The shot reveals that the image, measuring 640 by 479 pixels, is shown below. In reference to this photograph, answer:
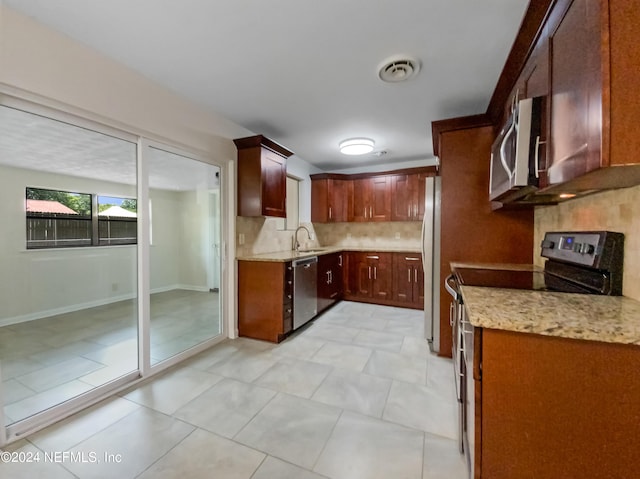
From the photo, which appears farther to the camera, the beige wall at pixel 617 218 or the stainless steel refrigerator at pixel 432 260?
the stainless steel refrigerator at pixel 432 260

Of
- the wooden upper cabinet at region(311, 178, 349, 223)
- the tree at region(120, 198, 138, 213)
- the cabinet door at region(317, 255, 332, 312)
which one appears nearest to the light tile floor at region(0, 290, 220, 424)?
the tree at region(120, 198, 138, 213)

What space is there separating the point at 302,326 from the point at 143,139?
263 centimetres

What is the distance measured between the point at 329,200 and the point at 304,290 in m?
2.04

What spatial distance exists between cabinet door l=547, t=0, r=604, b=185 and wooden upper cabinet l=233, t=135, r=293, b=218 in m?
2.49

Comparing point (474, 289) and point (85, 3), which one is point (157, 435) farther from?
point (85, 3)

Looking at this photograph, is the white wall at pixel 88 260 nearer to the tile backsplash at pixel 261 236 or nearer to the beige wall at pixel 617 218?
the tile backsplash at pixel 261 236

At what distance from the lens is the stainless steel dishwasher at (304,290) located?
3.14 meters

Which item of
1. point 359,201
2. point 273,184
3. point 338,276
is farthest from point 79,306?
point 359,201

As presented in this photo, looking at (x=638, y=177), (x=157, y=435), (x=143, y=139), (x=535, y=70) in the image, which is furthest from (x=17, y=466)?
(x=535, y=70)

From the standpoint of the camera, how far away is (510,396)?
86 centimetres

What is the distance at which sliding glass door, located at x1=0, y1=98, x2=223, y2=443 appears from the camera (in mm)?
1872

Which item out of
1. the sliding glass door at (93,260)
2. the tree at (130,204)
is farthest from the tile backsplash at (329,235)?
the tree at (130,204)

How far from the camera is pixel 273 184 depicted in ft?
10.4

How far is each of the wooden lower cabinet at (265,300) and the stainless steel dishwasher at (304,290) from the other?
9 centimetres
